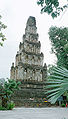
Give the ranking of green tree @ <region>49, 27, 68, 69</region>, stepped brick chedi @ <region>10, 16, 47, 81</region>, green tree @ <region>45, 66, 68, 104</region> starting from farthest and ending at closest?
stepped brick chedi @ <region>10, 16, 47, 81</region> → green tree @ <region>49, 27, 68, 69</region> → green tree @ <region>45, 66, 68, 104</region>

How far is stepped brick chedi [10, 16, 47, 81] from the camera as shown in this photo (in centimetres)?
2080

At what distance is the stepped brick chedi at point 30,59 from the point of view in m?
20.8

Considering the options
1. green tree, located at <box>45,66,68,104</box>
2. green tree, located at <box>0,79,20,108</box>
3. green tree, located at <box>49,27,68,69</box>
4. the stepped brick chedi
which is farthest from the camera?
the stepped brick chedi

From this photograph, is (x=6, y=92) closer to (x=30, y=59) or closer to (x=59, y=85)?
(x=59, y=85)

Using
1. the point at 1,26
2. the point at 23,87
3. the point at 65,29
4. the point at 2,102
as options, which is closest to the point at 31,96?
the point at 23,87

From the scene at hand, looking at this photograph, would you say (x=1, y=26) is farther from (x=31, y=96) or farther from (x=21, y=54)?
(x=21, y=54)

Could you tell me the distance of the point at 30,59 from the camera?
2178cm

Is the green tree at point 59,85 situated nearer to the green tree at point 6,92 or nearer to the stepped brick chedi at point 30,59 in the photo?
the green tree at point 6,92

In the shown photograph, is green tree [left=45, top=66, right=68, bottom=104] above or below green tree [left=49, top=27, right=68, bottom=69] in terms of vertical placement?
below

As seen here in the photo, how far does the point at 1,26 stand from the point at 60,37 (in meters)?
11.5

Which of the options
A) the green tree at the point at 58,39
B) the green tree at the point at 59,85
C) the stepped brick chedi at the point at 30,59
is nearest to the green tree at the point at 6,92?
the green tree at the point at 58,39

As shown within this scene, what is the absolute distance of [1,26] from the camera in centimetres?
657

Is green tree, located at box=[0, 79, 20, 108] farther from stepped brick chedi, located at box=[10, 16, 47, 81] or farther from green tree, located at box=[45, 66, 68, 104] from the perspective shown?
green tree, located at box=[45, 66, 68, 104]

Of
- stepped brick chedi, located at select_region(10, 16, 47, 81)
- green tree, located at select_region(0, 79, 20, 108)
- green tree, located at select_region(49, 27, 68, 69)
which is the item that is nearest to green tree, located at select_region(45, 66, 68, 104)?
green tree, located at select_region(0, 79, 20, 108)
